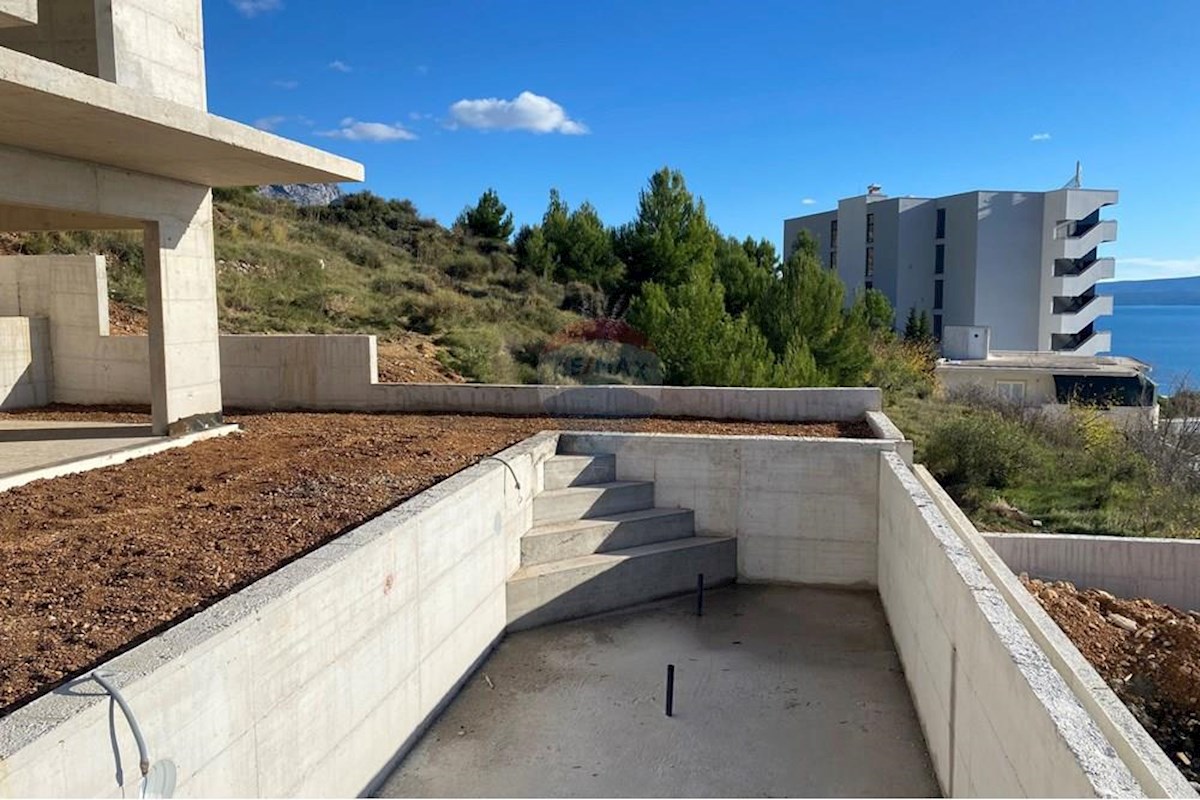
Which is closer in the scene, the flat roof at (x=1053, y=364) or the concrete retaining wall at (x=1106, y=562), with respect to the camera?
the concrete retaining wall at (x=1106, y=562)

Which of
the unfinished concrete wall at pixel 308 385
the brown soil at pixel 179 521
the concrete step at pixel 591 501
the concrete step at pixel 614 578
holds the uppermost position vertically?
the unfinished concrete wall at pixel 308 385

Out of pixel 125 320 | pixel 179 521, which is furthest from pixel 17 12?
pixel 125 320

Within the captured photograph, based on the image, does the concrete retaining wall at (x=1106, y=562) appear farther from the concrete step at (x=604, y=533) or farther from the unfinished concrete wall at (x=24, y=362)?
the unfinished concrete wall at (x=24, y=362)

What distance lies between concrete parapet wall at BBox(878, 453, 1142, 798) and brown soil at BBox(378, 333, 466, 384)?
10.3 metres

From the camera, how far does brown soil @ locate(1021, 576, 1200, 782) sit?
612 centimetres

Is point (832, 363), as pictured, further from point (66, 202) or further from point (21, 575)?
point (21, 575)

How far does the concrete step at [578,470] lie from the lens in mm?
8914

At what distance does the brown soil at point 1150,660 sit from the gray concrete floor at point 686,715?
5.27 ft

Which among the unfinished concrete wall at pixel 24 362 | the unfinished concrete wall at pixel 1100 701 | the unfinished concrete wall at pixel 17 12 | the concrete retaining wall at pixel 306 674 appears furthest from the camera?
the unfinished concrete wall at pixel 24 362

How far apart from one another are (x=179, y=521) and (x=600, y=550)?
3916 millimetres

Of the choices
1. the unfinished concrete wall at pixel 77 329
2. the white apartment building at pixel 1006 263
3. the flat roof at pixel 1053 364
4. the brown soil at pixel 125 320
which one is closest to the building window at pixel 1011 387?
the flat roof at pixel 1053 364

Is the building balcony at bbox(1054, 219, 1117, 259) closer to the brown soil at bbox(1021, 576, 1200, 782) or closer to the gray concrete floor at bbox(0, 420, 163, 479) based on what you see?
the brown soil at bbox(1021, 576, 1200, 782)

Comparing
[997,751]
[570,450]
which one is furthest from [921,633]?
[570,450]

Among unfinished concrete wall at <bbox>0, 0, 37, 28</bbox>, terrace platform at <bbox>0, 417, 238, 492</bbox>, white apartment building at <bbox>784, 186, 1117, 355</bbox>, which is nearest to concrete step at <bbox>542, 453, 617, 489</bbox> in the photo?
terrace platform at <bbox>0, 417, 238, 492</bbox>
